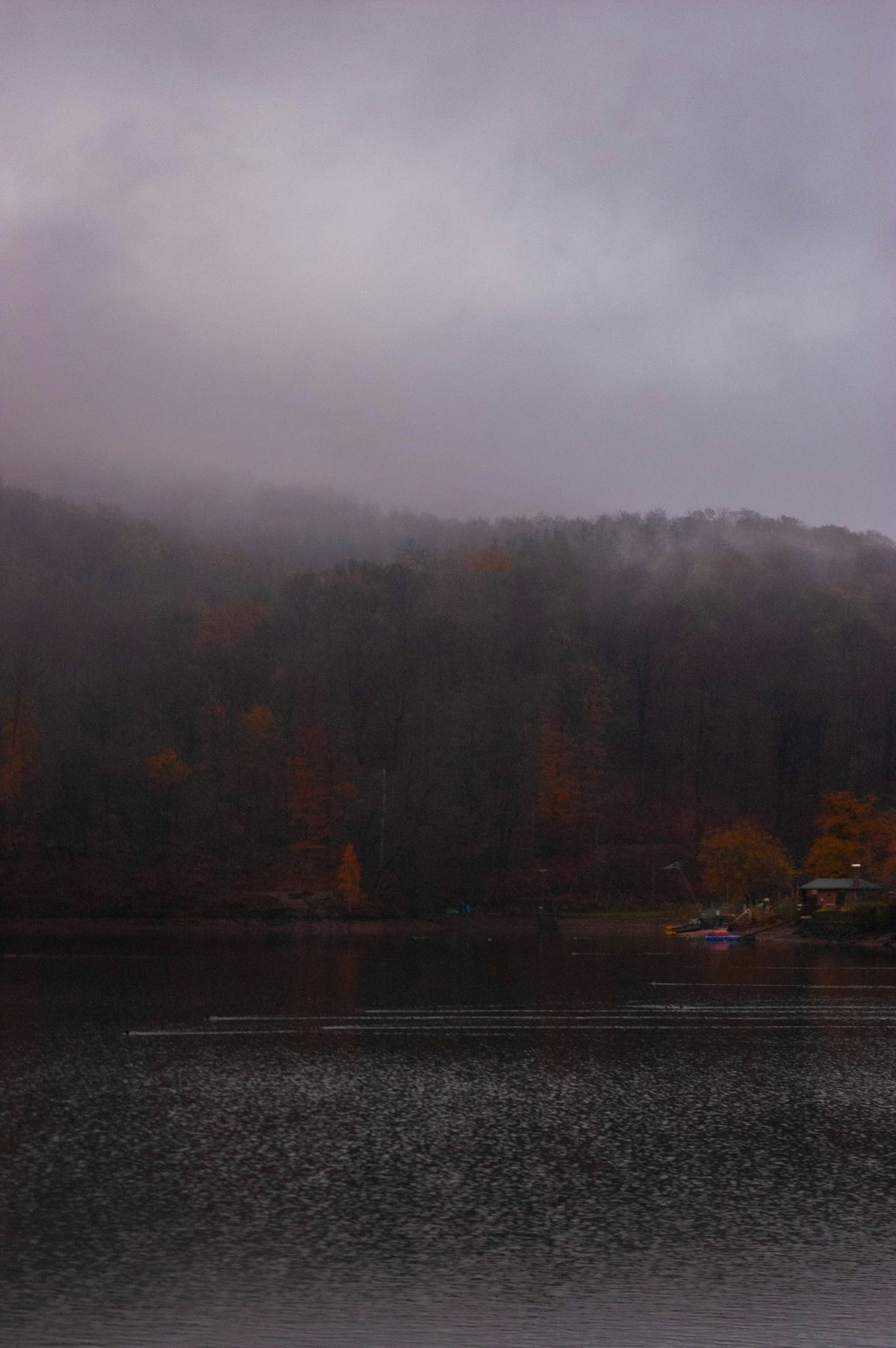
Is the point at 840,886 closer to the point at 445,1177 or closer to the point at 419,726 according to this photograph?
the point at 419,726

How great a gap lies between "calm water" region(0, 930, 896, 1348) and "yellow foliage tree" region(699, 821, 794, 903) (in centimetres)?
6324

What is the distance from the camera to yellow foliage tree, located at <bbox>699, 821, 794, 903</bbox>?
100m

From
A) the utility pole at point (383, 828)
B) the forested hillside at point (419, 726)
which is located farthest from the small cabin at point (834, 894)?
the utility pole at point (383, 828)

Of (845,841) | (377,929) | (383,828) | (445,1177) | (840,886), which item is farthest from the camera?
(383,828)

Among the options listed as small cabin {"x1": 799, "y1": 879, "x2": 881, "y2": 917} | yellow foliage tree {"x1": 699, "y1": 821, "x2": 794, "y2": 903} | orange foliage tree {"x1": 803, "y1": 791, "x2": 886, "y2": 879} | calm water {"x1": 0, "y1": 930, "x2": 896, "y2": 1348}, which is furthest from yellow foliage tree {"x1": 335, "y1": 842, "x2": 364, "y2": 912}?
calm water {"x1": 0, "y1": 930, "x2": 896, "y2": 1348}

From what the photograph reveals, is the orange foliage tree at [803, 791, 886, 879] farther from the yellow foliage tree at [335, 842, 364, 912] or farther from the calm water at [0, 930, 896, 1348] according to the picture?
the calm water at [0, 930, 896, 1348]

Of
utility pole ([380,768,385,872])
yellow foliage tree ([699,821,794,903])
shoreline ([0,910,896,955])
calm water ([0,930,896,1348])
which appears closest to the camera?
calm water ([0,930,896,1348])

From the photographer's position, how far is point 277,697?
440 feet

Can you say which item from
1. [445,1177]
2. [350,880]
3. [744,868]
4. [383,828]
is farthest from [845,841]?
[445,1177]

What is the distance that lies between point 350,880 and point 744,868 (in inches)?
1190

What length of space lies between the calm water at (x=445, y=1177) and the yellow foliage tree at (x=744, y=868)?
63.2 m

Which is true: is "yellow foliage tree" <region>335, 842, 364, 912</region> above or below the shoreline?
above

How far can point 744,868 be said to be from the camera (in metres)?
99.8

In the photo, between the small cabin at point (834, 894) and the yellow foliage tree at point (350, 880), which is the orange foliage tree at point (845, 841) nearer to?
the small cabin at point (834, 894)
